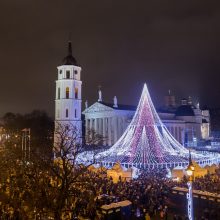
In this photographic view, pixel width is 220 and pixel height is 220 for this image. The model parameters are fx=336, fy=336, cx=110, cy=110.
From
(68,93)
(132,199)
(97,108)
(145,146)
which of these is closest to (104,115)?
(97,108)

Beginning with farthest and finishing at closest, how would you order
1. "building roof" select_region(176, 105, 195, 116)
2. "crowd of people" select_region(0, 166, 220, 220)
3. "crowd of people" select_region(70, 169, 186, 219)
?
"building roof" select_region(176, 105, 195, 116) < "crowd of people" select_region(70, 169, 186, 219) < "crowd of people" select_region(0, 166, 220, 220)

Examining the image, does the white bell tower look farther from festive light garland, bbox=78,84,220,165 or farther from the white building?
festive light garland, bbox=78,84,220,165

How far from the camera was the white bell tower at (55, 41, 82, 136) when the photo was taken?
64.1 m

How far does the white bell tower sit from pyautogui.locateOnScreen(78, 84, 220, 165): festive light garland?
2713cm

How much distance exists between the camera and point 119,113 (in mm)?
76688

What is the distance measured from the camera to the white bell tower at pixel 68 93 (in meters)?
64.1

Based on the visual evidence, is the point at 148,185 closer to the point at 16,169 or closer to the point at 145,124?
the point at 16,169

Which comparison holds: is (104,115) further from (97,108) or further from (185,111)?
(185,111)

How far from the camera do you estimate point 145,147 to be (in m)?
35.8

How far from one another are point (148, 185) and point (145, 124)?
1424 centimetres

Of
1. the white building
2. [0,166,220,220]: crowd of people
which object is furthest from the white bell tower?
[0,166,220,220]: crowd of people

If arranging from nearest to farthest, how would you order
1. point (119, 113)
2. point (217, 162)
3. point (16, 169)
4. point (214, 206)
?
point (214, 206)
point (16, 169)
point (217, 162)
point (119, 113)

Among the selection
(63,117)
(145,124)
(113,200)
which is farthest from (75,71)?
(113,200)

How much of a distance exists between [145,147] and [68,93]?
1254 inches
